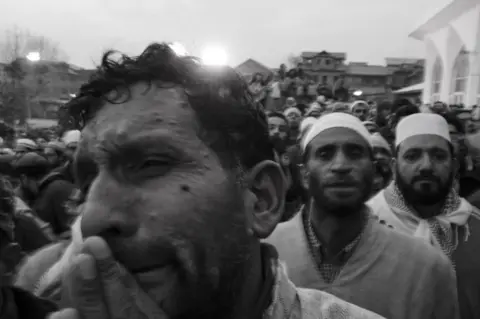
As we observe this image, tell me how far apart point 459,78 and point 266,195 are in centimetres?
1973

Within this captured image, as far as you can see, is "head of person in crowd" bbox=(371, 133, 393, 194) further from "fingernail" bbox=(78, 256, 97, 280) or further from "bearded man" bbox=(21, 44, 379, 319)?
"fingernail" bbox=(78, 256, 97, 280)

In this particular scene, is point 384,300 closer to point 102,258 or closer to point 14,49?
point 102,258

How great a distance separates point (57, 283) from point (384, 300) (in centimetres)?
168

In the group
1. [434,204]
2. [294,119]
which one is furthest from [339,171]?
[294,119]

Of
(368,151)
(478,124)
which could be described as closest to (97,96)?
(368,151)

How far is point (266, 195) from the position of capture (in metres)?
1.41

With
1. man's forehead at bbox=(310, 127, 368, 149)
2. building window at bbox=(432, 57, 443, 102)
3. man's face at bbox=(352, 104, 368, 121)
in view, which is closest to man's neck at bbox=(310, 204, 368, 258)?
man's forehead at bbox=(310, 127, 368, 149)

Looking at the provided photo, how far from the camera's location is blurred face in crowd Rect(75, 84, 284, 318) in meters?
1.09

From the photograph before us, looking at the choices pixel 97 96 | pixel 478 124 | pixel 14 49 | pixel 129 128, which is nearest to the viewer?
pixel 129 128

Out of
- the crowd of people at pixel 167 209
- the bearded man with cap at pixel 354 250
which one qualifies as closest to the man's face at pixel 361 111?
the bearded man with cap at pixel 354 250

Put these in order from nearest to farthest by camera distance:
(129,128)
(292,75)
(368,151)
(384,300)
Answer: (129,128)
(384,300)
(368,151)
(292,75)

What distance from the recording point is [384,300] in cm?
263

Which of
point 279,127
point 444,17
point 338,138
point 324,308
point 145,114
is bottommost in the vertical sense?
point 279,127

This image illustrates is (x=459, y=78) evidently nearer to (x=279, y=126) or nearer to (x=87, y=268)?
(x=279, y=126)
